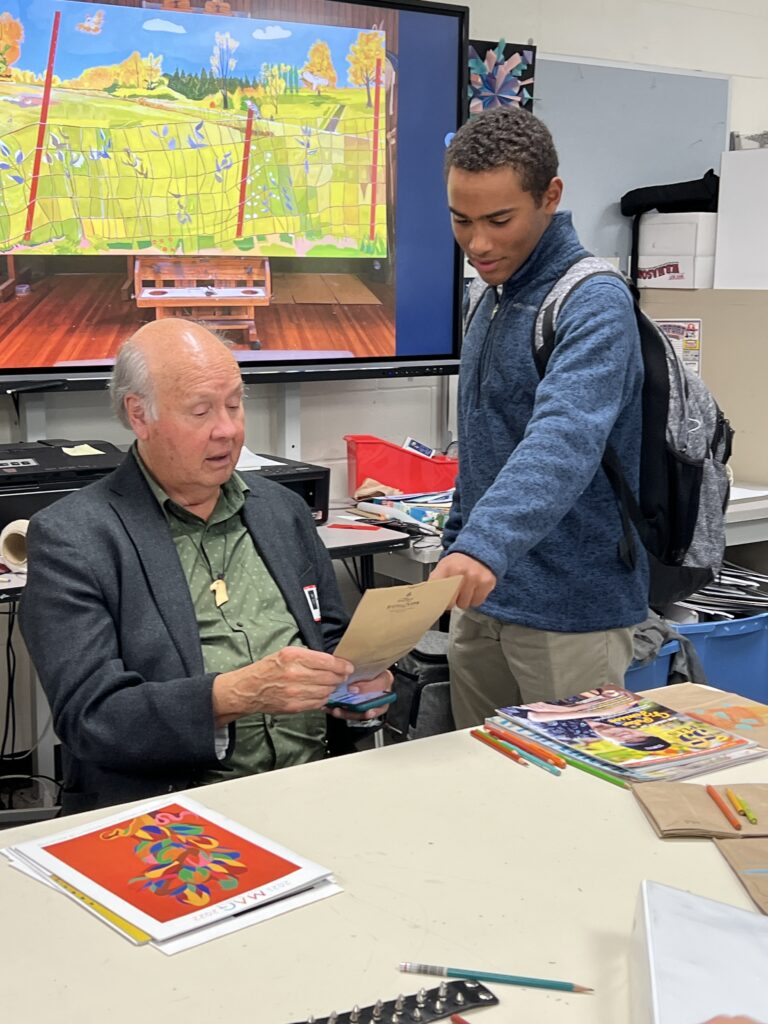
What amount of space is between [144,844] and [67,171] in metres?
2.24

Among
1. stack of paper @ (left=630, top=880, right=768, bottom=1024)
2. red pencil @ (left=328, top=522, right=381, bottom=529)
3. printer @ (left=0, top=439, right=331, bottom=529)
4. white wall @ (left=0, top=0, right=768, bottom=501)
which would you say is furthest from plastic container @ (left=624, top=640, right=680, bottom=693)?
stack of paper @ (left=630, top=880, right=768, bottom=1024)

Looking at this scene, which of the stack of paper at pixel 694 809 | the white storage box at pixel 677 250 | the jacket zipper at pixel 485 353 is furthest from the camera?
the white storage box at pixel 677 250

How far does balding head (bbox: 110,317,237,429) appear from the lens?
191cm

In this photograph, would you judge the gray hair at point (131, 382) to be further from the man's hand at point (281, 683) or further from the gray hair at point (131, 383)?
the man's hand at point (281, 683)

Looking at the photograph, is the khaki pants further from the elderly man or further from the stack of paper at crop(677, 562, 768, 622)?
the stack of paper at crop(677, 562, 768, 622)

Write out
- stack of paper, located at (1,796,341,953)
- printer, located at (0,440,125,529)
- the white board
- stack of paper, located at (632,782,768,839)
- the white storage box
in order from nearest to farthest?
1. stack of paper, located at (1,796,341,953)
2. stack of paper, located at (632,782,768,839)
3. printer, located at (0,440,125,529)
4. the white board
5. the white storage box

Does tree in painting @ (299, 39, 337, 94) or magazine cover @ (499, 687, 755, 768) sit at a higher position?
Result: tree in painting @ (299, 39, 337, 94)

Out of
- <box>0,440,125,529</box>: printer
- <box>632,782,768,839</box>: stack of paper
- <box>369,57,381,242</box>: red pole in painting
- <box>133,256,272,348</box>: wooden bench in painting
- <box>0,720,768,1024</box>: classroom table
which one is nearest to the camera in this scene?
<box>0,720,768,1024</box>: classroom table

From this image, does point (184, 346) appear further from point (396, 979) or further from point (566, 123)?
point (566, 123)

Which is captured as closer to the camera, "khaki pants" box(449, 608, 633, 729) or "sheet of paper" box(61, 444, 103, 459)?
"khaki pants" box(449, 608, 633, 729)

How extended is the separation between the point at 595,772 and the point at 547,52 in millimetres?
3050

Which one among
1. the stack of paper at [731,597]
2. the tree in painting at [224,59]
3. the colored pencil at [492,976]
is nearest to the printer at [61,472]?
the tree in painting at [224,59]

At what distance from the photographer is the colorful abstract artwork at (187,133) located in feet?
10.0

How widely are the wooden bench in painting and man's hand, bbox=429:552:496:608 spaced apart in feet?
6.33
